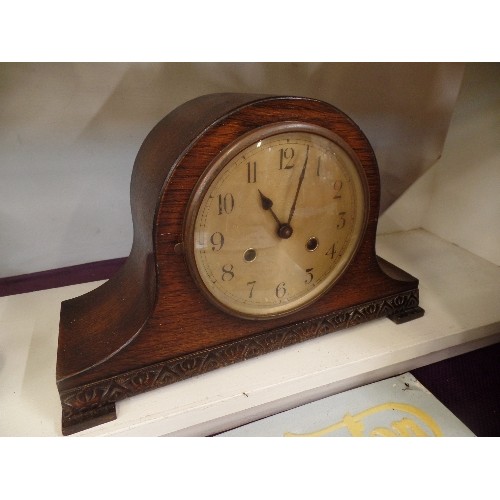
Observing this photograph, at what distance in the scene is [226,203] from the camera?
2.27 ft

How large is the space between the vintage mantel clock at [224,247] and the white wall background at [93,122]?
11.2 inches

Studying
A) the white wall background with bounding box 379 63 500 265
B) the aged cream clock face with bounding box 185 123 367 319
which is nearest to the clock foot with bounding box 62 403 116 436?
the aged cream clock face with bounding box 185 123 367 319

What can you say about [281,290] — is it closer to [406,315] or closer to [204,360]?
[204,360]

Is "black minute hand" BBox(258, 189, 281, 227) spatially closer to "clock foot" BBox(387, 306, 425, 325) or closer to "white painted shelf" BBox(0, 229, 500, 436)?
"white painted shelf" BBox(0, 229, 500, 436)

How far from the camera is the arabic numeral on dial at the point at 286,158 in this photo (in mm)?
704

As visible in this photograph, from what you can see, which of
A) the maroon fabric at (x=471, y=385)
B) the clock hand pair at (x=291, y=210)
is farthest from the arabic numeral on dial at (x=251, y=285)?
the maroon fabric at (x=471, y=385)

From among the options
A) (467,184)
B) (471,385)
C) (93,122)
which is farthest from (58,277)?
(467,184)

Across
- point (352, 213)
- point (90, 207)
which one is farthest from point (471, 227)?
point (90, 207)

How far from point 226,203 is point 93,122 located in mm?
507

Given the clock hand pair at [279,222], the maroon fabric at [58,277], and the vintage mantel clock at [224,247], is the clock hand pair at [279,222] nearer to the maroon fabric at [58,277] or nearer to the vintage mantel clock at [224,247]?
the vintage mantel clock at [224,247]

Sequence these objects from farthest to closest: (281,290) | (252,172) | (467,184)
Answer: (467,184)
(281,290)
(252,172)

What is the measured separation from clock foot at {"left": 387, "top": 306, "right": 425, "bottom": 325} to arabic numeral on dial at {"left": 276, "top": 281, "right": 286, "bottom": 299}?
31 cm

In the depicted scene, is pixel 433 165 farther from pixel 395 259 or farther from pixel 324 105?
pixel 324 105

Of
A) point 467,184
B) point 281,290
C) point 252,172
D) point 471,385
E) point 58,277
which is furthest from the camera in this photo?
point 467,184
